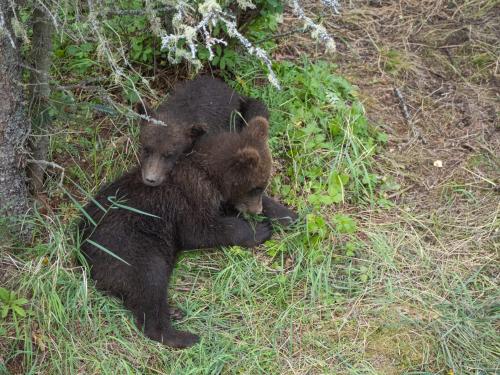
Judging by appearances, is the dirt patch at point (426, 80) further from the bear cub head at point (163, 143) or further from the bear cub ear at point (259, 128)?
the bear cub head at point (163, 143)

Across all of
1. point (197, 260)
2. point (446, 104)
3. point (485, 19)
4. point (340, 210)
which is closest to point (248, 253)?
point (197, 260)

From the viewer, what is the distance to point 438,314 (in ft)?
16.1

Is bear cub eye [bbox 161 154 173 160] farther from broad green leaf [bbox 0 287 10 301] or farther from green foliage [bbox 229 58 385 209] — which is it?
broad green leaf [bbox 0 287 10 301]

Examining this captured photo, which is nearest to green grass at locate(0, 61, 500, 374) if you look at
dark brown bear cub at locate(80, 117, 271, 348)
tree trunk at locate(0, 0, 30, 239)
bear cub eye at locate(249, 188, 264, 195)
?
dark brown bear cub at locate(80, 117, 271, 348)

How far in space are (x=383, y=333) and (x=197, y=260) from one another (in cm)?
156

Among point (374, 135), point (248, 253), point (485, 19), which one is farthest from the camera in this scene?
point (485, 19)

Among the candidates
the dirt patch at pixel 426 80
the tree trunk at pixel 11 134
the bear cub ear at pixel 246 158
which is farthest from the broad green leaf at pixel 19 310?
the dirt patch at pixel 426 80

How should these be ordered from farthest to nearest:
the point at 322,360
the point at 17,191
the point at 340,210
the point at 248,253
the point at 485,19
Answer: the point at 485,19 < the point at 340,210 < the point at 248,253 < the point at 17,191 < the point at 322,360

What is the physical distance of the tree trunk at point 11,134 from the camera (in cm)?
449

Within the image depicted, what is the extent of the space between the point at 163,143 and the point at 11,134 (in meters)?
1.23

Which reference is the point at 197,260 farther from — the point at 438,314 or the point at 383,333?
the point at 438,314

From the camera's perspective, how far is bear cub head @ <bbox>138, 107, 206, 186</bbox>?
5.33m

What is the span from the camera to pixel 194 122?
5816 millimetres

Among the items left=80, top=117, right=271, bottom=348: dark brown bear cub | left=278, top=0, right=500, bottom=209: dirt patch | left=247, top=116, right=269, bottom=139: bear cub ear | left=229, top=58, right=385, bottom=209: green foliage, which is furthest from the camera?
left=278, top=0, right=500, bottom=209: dirt patch
